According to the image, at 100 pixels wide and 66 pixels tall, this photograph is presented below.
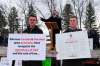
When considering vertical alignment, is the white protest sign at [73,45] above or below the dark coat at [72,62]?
above

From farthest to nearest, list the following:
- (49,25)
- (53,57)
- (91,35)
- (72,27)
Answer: (91,35), (49,25), (53,57), (72,27)

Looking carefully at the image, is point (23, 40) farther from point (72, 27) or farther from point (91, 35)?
point (91, 35)

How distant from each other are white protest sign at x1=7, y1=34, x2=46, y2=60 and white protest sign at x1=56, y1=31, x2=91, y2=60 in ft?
1.33

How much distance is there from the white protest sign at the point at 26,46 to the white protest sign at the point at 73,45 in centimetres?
41

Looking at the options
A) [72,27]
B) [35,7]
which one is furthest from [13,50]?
[35,7]

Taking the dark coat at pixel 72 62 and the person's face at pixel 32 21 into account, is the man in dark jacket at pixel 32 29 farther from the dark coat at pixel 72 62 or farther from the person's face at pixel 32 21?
the dark coat at pixel 72 62

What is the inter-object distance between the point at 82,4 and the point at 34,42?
40.6 metres

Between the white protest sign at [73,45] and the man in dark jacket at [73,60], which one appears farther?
the white protest sign at [73,45]

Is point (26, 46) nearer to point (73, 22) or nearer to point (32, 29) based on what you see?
point (32, 29)

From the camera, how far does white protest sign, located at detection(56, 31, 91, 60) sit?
8367 millimetres

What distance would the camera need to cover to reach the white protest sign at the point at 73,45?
8367mm

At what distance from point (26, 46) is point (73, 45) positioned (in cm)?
115

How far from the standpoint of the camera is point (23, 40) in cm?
879

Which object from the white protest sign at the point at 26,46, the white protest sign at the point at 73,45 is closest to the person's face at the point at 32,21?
the white protest sign at the point at 26,46
